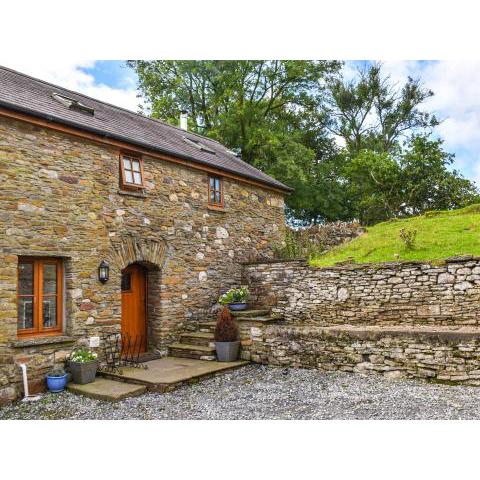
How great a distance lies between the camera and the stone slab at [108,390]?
711 cm

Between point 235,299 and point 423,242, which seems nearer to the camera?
point 235,299

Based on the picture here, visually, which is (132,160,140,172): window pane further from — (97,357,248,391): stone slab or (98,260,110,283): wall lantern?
(97,357,248,391): stone slab

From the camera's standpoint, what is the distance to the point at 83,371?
7766 millimetres

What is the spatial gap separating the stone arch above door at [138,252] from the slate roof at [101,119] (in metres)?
2.09

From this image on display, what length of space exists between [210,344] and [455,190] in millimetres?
15765

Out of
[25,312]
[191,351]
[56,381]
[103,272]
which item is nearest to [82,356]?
[56,381]

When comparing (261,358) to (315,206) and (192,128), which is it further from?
(192,128)

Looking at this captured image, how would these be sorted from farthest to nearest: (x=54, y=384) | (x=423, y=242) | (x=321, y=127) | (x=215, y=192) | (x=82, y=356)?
(x=321, y=127), (x=423, y=242), (x=215, y=192), (x=82, y=356), (x=54, y=384)

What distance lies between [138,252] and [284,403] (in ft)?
14.8

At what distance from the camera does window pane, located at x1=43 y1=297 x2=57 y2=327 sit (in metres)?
7.86

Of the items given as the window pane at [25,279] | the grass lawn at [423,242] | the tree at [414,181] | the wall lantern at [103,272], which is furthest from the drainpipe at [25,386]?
the tree at [414,181]

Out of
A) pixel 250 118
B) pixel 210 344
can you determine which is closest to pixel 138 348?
pixel 210 344

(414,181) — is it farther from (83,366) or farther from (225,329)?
(83,366)

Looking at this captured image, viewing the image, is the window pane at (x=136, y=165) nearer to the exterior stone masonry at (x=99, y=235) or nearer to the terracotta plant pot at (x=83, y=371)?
the exterior stone masonry at (x=99, y=235)
